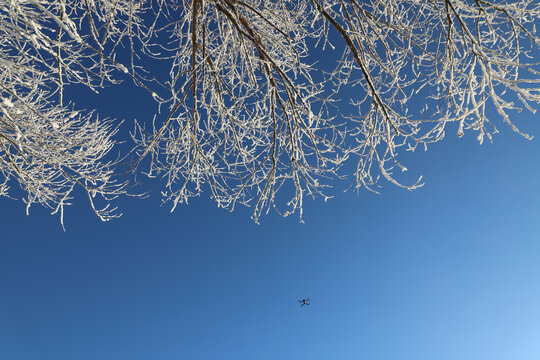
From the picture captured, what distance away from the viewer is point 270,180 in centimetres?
302

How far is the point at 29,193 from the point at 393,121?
337 centimetres

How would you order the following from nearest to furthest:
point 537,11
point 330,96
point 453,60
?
point 537,11
point 453,60
point 330,96

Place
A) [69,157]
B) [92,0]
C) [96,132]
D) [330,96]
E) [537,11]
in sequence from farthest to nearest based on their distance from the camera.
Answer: [96,132], [69,157], [92,0], [330,96], [537,11]

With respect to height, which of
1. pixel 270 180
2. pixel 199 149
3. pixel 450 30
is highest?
pixel 450 30

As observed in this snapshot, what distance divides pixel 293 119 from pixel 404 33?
3.34 ft

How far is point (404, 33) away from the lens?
2.92 meters

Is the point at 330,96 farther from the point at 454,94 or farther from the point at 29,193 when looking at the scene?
the point at 29,193

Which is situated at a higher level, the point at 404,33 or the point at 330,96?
the point at 404,33

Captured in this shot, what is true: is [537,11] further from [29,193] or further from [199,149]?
[29,193]

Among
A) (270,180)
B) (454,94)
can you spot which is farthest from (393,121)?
(270,180)

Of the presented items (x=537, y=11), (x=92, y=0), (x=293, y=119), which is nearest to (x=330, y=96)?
(x=293, y=119)

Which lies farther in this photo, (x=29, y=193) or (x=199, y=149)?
(x=29, y=193)

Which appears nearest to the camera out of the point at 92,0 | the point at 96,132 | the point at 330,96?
the point at 330,96

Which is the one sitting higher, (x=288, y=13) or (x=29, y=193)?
(x=288, y=13)
